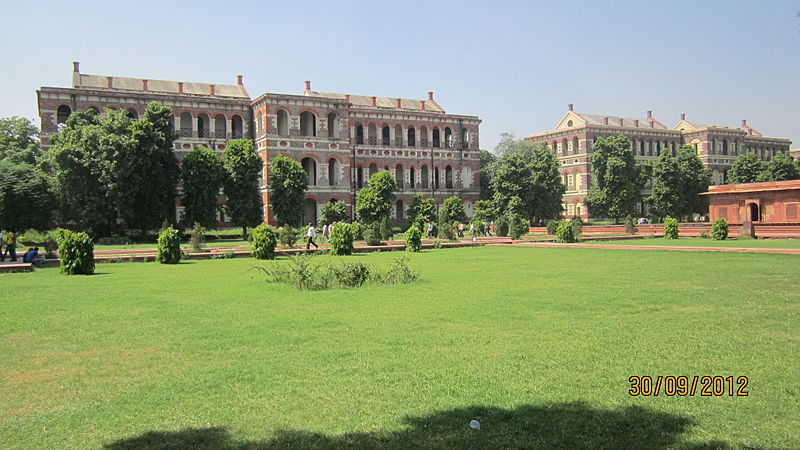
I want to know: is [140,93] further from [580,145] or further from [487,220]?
[580,145]

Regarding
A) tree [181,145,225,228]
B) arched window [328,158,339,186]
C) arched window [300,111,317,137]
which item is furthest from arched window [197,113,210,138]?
arched window [328,158,339,186]

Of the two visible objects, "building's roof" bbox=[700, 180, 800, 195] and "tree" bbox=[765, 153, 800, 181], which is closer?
"building's roof" bbox=[700, 180, 800, 195]

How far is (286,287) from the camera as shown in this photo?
32.4ft

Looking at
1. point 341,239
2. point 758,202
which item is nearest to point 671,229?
point 758,202

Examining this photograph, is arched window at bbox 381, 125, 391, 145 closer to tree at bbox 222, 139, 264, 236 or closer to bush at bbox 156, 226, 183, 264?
tree at bbox 222, 139, 264, 236

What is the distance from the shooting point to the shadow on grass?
321 centimetres

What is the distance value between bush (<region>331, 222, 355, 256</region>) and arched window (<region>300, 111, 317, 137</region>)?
2064 cm

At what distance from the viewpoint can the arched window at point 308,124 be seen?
38.2m

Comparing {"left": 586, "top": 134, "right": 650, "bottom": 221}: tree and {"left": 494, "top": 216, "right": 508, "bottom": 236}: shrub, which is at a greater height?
{"left": 586, "top": 134, "right": 650, "bottom": 221}: tree

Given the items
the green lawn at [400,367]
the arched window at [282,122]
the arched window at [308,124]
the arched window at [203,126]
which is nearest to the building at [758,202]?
the arched window at [308,124]

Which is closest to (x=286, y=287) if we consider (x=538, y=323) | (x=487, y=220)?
(x=538, y=323)

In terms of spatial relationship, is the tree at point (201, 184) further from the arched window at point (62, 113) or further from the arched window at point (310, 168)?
the arched window at point (62, 113)

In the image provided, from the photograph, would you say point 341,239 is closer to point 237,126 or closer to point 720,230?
point 720,230

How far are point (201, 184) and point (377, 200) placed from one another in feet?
32.9
